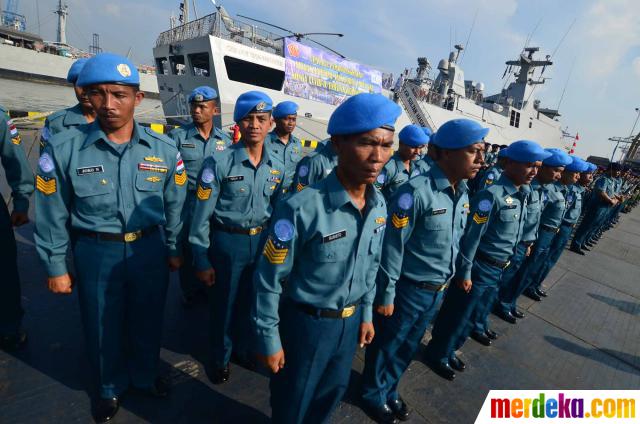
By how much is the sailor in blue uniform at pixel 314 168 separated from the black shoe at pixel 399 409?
245 cm

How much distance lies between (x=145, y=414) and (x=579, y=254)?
30.7 feet

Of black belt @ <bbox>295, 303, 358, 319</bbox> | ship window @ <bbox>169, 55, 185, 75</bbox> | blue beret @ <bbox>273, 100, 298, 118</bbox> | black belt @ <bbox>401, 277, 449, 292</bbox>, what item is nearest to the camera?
black belt @ <bbox>295, 303, 358, 319</bbox>

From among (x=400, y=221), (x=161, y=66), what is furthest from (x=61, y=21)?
(x=400, y=221)

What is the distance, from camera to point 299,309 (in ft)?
5.17

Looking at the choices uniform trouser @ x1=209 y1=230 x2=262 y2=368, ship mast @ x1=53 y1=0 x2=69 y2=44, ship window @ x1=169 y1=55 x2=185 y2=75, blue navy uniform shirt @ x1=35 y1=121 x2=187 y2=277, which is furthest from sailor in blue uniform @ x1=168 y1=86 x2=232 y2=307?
ship mast @ x1=53 y1=0 x2=69 y2=44

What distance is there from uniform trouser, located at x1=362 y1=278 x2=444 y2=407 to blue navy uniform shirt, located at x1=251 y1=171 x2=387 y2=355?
2.64ft

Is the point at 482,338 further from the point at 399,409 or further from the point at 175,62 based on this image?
the point at 175,62

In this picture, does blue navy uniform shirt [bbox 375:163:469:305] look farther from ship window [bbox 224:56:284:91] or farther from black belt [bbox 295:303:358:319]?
ship window [bbox 224:56:284:91]

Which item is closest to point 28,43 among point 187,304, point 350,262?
point 187,304

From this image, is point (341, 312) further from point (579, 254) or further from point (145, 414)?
point (579, 254)

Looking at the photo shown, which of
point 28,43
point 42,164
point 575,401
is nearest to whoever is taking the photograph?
point 42,164

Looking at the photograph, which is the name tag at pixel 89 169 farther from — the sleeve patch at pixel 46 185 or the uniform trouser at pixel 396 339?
the uniform trouser at pixel 396 339

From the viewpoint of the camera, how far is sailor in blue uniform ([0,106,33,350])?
7.67 ft

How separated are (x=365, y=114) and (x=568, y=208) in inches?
208
